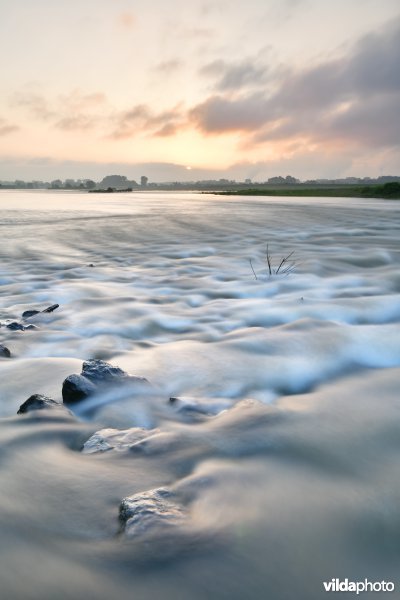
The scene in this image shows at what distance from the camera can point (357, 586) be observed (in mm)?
1348

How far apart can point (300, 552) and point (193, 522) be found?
1.26 ft

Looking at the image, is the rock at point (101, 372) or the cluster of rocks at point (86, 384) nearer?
the cluster of rocks at point (86, 384)

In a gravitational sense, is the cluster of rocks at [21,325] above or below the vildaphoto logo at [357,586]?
above

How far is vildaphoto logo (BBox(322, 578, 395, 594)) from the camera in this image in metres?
1.33

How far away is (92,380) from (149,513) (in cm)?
129

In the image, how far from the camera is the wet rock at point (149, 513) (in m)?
1.54

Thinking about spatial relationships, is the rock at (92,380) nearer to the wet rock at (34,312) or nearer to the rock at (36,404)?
the rock at (36,404)

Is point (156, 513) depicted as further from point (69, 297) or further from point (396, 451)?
point (69, 297)

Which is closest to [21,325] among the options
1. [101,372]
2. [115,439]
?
[101,372]

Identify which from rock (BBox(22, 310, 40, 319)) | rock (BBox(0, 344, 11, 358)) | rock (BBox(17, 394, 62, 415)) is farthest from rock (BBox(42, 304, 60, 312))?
rock (BBox(17, 394, 62, 415))

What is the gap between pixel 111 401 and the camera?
2.61 m

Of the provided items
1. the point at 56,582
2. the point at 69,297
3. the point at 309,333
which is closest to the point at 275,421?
the point at 56,582

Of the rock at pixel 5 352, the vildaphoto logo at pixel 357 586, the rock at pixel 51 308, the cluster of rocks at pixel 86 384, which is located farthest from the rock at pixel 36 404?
the rock at pixel 51 308

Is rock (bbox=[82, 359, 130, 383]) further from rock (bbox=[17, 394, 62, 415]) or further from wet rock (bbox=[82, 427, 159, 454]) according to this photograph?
wet rock (bbox=[82, 427, 159, 454])
